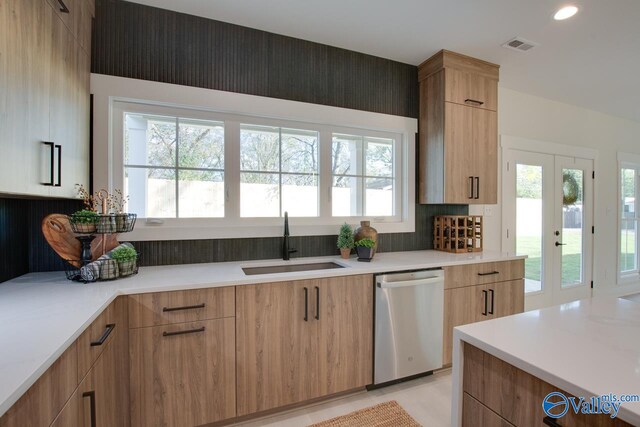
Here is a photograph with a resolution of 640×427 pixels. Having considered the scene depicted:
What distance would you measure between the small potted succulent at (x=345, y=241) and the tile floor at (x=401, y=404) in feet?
3.25

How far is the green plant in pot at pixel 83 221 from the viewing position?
1.47 meters

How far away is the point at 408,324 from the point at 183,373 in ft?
4.71

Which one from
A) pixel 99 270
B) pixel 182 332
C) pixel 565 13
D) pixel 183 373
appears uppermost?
pixel 565 13

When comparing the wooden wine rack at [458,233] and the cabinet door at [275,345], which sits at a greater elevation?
the wooden wine rack at [458,233]

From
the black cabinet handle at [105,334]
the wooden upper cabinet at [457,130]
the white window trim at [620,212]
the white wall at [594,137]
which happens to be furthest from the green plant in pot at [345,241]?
the white window trim at [620,212]

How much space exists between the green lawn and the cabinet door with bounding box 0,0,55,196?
4098 mm

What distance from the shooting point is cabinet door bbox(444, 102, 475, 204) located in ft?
8.10

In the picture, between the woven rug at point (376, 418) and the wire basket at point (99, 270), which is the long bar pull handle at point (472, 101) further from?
the wire basket at point (99, 270)

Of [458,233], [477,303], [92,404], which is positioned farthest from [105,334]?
[458,233]

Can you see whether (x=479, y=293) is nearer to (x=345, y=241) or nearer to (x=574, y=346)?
(x=345, y=241)

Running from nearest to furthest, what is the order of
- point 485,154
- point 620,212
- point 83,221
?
point 83,221 → point 485,154 → point 620,212

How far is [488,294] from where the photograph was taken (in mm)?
2297

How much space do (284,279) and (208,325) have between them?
1.55 feet

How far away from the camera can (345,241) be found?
225cm
